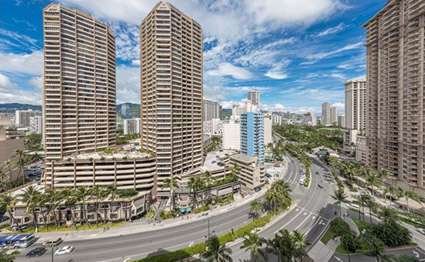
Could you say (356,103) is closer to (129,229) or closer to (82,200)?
(129,229)

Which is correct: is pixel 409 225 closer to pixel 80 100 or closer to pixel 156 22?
pixel 156 22

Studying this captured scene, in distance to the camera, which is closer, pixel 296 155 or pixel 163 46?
pixel 163 46

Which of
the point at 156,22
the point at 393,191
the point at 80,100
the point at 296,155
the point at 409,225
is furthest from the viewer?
the point at 296,155

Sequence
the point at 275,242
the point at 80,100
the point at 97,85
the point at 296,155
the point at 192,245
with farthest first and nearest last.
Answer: the point at 296,155, the point at 97,85, the point at 80,100, the point at 192,245, the point at 275,242

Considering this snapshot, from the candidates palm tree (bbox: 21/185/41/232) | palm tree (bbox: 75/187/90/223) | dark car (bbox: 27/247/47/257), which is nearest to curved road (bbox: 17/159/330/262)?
dark car (bbox: 27/247/47/257)

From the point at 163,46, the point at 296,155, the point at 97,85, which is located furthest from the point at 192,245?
the point at 296,155
